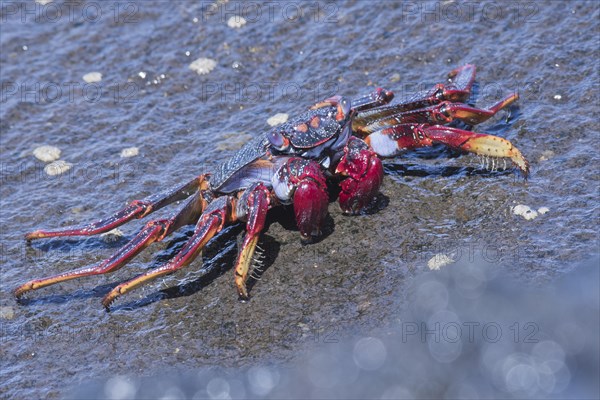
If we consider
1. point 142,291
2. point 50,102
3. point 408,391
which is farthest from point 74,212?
point 408,391

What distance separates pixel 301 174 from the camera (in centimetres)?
452

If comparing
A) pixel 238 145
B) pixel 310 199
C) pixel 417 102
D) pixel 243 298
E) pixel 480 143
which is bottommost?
pixel 243 298

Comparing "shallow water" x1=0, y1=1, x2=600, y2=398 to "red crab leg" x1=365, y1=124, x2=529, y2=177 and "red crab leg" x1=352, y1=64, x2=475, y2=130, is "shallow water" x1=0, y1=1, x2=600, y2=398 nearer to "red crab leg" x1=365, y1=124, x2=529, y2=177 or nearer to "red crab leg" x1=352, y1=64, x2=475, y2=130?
"red crab leg" x1=365, y1=124, x2=529, y2=177

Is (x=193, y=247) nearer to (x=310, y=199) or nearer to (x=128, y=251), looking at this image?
(x=128, y=251)

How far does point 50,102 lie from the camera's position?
6859 mm

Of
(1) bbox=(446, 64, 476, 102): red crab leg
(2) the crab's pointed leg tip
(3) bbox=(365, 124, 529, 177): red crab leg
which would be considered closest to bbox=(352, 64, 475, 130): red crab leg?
(1) bbox=(446, 64, 476, 102): red crab leg

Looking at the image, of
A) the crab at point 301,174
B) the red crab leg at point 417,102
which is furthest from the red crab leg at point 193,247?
the red crab leg at point 417,102

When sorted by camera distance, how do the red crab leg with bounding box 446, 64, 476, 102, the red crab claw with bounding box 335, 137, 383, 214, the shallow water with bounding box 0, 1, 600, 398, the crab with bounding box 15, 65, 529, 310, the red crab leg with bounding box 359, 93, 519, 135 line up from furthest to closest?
1. the red crab leg with bounding box 446, 64, 476, 102
2. the red crab leg with bounding box 359, 93, 519, 135
3. the red crab claw with bounding box 335, 137, 383, 214
4. the crab with bounding box 15, 65, 529, 310
5. the shallow water with bounding box 0, 1, 600, 398

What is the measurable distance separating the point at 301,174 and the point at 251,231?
0.46m

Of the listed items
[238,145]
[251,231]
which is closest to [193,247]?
[251,231]

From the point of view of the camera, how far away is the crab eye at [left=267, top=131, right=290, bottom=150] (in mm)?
4656

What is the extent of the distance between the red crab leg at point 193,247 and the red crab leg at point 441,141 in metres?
1.13

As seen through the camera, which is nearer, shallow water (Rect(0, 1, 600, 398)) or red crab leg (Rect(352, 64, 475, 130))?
shallow water (Rect(0, 1, 600, 398))

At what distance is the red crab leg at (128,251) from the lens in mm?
4500
